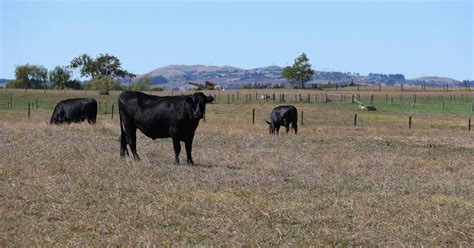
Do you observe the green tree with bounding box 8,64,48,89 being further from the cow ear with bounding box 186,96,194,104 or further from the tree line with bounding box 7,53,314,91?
the cow ear with bounding box 186,96,194,104

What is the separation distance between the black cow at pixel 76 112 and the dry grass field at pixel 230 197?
922 centimetres

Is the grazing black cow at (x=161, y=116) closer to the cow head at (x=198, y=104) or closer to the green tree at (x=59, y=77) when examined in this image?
the cow head at (x=198, y=104)

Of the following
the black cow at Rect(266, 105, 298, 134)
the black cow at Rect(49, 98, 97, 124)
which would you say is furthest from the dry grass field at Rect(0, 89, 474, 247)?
the black cow at Rect(266, 105, 298, 134)

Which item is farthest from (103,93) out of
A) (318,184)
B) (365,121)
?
(318,184)

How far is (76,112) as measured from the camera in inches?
1155

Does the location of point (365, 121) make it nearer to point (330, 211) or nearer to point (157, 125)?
point (157, 125)

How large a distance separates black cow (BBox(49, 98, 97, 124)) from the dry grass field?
9.22 metres

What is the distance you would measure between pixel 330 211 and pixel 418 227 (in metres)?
1.42

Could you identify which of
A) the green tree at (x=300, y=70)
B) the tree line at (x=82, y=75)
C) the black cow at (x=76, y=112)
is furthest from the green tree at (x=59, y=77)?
the black cow at (x=76, y=112)

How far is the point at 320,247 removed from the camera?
8.16m

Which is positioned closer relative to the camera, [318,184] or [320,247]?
[320,247]

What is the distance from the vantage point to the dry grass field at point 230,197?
27.9 ft

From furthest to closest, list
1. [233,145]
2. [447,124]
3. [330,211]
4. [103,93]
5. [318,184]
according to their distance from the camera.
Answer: [103,93] < [447,124] < [233,145] < [318,184] < [330,211]

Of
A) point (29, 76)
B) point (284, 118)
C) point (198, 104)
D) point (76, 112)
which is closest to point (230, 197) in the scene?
point (198, 104)
